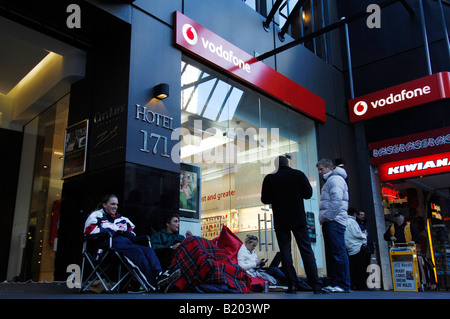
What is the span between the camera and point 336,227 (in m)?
4.47

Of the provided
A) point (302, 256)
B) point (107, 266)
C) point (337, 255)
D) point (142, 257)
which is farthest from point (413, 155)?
point (107, 266)

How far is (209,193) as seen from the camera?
699cm

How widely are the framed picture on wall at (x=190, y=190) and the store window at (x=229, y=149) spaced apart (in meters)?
0.02

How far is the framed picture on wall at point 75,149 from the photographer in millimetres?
5954

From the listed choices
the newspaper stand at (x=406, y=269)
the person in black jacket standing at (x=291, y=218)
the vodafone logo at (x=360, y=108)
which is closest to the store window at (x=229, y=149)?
the newspaper stand at (x=406, y=269)

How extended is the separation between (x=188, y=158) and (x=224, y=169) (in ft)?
3.41

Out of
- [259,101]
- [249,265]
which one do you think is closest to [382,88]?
[259,101]

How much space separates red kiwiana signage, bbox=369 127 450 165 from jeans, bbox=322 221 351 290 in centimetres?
600

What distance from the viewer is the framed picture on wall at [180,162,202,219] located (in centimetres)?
627

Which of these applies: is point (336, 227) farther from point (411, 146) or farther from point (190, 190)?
point (411, 146)
